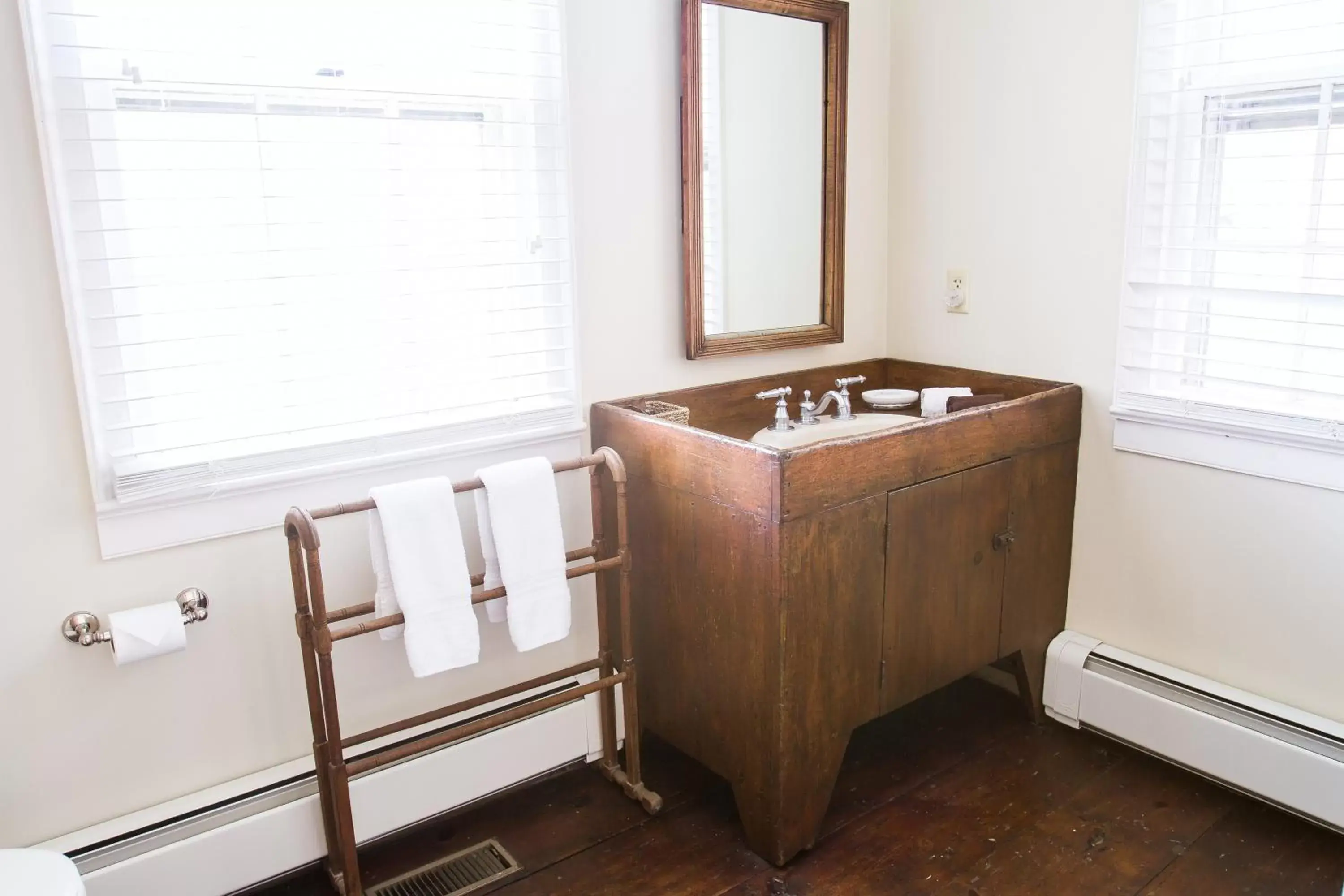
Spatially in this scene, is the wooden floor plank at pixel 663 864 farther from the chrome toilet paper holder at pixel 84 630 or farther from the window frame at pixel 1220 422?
the window frame at pixel 1220 422

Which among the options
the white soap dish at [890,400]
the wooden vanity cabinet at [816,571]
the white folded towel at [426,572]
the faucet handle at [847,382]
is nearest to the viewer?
the white folded towel at [426,572]

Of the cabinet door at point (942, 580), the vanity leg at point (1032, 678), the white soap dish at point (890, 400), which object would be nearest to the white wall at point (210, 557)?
the white soap dish at point (890, 400)

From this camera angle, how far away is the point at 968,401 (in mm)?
2312

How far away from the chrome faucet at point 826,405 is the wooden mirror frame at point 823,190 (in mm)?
157

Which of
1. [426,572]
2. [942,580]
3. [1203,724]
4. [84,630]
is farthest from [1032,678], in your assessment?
[84,630]

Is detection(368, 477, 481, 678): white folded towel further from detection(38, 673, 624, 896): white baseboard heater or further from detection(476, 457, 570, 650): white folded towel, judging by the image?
detection(38, 673, 624, 896): white baseboard heater

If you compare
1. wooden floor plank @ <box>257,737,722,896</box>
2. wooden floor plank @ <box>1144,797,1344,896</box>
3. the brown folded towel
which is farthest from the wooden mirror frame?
wooden floor plank @ <box>1144,797,1344,896</box>

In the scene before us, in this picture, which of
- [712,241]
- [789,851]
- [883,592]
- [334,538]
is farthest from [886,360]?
[334,538]

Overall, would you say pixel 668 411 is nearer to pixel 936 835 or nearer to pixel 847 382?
pixel 847 382

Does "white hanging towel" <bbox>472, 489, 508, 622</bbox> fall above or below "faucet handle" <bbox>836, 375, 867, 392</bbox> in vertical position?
below

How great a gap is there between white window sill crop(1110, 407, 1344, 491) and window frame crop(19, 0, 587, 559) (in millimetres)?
1223

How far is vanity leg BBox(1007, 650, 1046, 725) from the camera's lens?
2.43 metres

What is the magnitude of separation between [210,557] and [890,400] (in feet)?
5.15

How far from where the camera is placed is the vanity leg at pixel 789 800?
1.94 m
